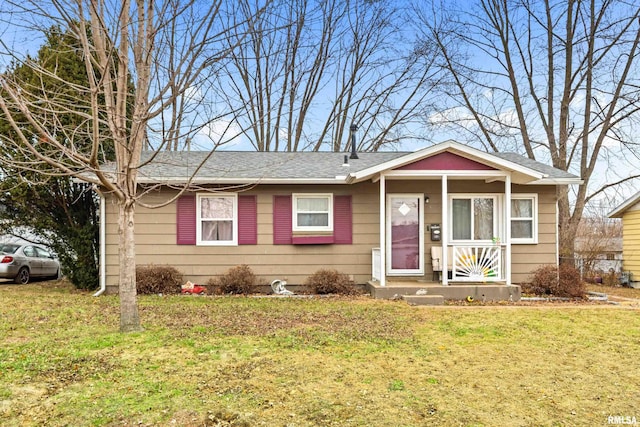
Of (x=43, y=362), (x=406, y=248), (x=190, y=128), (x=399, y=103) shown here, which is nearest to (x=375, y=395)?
(x=43, y=362)

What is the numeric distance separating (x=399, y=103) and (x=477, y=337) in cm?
1693

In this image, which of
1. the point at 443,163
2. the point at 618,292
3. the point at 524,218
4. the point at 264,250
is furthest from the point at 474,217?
the point at 618,292

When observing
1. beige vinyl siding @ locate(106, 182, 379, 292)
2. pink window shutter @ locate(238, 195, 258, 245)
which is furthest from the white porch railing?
pink window shutter @ locate(238, 195, 258, 245)

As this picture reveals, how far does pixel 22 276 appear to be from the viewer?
13234 millimetres

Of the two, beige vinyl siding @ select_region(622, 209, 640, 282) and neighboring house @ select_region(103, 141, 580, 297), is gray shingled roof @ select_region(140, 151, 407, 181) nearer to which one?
neighboring house @ select_region(103, 141, 580, 297)

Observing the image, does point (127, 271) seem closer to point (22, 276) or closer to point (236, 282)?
point (236, 282)

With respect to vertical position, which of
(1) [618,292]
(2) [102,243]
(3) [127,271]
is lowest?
(1) [618,292]

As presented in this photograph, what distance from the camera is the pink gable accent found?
9.12m

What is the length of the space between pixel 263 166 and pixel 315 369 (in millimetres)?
6889

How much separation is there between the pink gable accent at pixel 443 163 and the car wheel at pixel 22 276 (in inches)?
451

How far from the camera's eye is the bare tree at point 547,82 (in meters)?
16.0

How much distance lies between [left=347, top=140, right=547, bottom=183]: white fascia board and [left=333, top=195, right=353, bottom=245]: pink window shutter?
3.83 ft

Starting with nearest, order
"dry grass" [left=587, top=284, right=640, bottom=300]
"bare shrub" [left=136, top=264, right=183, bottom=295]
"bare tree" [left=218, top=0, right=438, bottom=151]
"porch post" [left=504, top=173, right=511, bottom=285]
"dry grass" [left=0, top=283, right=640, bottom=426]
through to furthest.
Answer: "dry grass" [left=0, top=283, right=640, bottom=426]
"porch post" [left=504, top=173, right=511, bottom=285]
"bare shrub" [left=136, top=264, right=183, bottom=295]
"dry grass" [left=587, top=284, right=640, bottom=300]
"bare tree" [left=218, top=0, right=438, bottom=151]

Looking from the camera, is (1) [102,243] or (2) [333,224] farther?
(2) [333,224]
